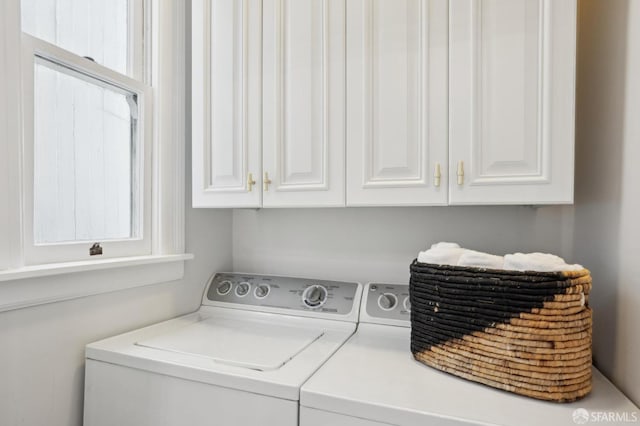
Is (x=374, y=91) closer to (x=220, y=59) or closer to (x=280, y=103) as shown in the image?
(x=280, y=103)

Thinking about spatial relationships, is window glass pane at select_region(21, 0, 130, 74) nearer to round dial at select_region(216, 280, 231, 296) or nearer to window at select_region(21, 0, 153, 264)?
window at select_region(21, 0, 153, 264)

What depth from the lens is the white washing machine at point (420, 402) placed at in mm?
696

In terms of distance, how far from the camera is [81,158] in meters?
1.17

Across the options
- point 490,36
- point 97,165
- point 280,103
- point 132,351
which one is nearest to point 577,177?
point 490,36

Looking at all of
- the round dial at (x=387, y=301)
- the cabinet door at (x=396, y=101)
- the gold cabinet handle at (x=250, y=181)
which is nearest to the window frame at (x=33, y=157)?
the gold cabinet handle at (x=250, y=181)

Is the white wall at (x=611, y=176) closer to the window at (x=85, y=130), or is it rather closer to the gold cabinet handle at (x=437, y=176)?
the gold cabinet handle at (x=437, y=176)

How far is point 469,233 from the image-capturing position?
4.33ft

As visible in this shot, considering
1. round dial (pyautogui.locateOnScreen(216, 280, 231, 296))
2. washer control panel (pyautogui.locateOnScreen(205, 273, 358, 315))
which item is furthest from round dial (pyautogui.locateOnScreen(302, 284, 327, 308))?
round dial (pyautogui.locateOnScreen(216, 280, 231, 296))

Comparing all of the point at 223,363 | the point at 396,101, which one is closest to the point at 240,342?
the point at 223,363

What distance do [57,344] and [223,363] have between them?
519mm

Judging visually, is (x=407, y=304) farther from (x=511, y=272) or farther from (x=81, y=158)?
(x=81, y=158)

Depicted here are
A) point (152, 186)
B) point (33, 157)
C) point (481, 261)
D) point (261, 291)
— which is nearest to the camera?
point (481, 261)

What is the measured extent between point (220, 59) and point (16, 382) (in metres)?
1.18

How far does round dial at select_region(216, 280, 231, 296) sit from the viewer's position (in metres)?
1.55
